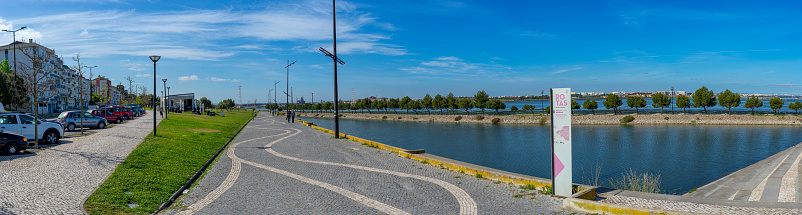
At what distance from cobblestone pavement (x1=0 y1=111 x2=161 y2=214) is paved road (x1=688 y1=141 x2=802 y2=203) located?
1783cm

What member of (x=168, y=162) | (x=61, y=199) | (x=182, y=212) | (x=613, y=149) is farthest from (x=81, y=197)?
(x=613, y=149)

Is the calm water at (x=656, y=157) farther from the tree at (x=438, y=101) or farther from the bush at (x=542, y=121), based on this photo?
the tree at (x=438, y=101)

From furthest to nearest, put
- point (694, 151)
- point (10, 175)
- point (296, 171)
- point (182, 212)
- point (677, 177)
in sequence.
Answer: point (694, 151), point (677, 177), point (296, 171), point (10, 175), point (182, 212)

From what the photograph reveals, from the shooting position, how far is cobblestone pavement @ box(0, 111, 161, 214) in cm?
725

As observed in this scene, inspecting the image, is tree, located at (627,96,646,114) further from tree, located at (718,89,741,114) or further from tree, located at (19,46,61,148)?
tree, located at (19,46,61,148)

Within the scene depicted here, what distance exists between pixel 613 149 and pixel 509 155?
32.9 ft

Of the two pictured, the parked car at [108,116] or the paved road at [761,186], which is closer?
the paved road at [761,186]

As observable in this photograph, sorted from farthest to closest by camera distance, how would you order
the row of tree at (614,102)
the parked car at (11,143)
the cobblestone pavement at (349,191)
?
1. the row of tree at (614,102)
2. the parked car at (11,143)
3. the cobblestone pavement at (349,191)

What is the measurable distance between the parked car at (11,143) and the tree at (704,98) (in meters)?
90.9

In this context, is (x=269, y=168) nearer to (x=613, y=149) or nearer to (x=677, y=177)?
(x=677, y=177)

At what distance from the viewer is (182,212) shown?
7.40 metres

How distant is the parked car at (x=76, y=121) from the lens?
24.5m

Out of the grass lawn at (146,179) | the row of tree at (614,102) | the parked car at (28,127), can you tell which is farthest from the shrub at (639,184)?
the row of tree at (614,102)

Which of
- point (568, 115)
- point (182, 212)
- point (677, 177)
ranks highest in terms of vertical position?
point (568, 115)
